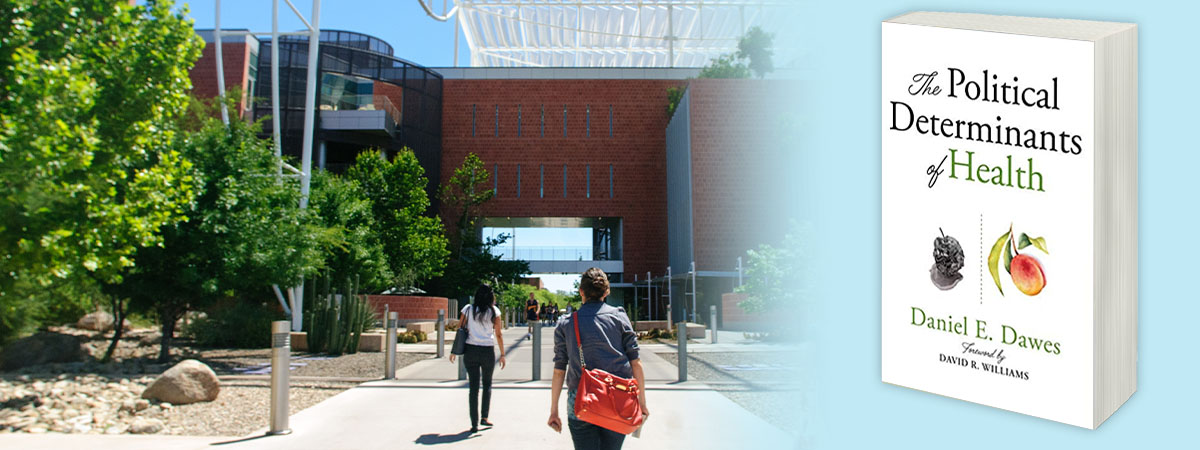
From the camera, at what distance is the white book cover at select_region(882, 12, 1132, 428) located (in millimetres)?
4234

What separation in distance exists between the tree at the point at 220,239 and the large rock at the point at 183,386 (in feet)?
13.4

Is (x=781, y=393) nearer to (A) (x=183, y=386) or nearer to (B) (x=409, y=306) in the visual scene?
(A) (x=183, y=386)

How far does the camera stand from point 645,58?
53000 millimetres

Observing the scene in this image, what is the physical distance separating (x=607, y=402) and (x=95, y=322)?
18167 millimetres

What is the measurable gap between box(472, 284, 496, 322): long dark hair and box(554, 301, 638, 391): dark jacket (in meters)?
2.87

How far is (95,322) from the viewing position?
1789 centimetres

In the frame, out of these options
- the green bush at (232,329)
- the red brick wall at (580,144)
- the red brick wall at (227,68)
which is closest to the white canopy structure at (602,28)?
the red brick wall at (580,144)

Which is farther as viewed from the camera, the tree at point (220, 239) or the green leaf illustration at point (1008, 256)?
the tree at point (220, 239)

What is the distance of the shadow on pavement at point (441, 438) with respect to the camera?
596 cm

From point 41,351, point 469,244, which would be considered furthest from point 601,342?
point 469,244

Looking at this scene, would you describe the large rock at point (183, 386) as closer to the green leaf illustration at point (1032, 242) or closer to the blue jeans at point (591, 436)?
the blue jeans at point (591, 436)

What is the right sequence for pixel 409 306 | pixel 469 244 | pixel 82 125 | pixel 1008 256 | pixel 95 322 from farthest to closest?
1. pixel 469 244
2. pixel 409 306
3. pixel 95 322
4. pixel 82 125
5. pixel 1008 256

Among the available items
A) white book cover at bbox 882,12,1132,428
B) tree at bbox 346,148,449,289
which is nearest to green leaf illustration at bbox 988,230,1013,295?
white book cover at bbox 882,12,1132,428

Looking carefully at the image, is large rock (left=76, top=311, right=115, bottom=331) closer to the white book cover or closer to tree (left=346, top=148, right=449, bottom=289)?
tree (left=346, top=148, right=449, bottom=289)
